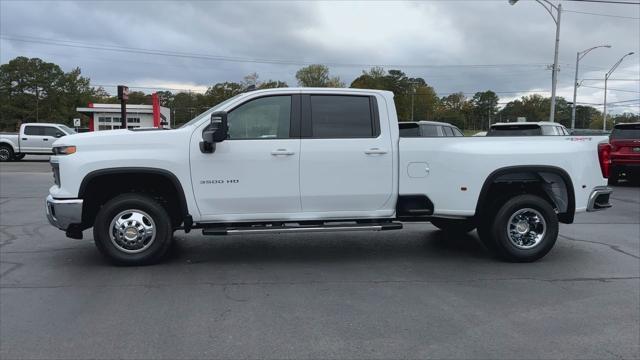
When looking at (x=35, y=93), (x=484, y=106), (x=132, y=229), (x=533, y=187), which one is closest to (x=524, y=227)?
(x=533, y=187)

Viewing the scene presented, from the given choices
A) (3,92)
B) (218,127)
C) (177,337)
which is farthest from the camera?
(3,92)

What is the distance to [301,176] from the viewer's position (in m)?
6.16

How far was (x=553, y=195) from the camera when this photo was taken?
686cm

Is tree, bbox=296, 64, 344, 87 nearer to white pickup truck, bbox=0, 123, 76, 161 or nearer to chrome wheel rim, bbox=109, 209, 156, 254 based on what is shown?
white pickup truck, bbox=0, 123, 76, 161

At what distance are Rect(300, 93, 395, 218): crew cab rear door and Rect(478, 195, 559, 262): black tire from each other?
137 centimetres

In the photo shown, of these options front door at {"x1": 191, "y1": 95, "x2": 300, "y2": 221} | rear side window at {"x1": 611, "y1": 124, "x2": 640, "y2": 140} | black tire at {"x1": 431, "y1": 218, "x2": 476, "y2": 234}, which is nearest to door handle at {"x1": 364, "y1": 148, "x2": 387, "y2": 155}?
front door at {"x1": 191, "y1": 95, "x2": 300, "y2": 221}

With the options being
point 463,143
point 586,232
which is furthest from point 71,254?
point 586,232

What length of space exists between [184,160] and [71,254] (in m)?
2.20

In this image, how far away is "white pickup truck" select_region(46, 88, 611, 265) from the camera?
5984 mm

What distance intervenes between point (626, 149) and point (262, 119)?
45.0 ft

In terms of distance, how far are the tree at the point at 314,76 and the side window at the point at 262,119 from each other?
100 m

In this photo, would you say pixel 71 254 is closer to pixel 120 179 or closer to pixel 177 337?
pixel 120 179

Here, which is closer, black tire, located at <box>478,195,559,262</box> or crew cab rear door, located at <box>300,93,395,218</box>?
crew cab rear door, located at <box>300,93,395,218</box>

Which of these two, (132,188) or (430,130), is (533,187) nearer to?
(132,188)
